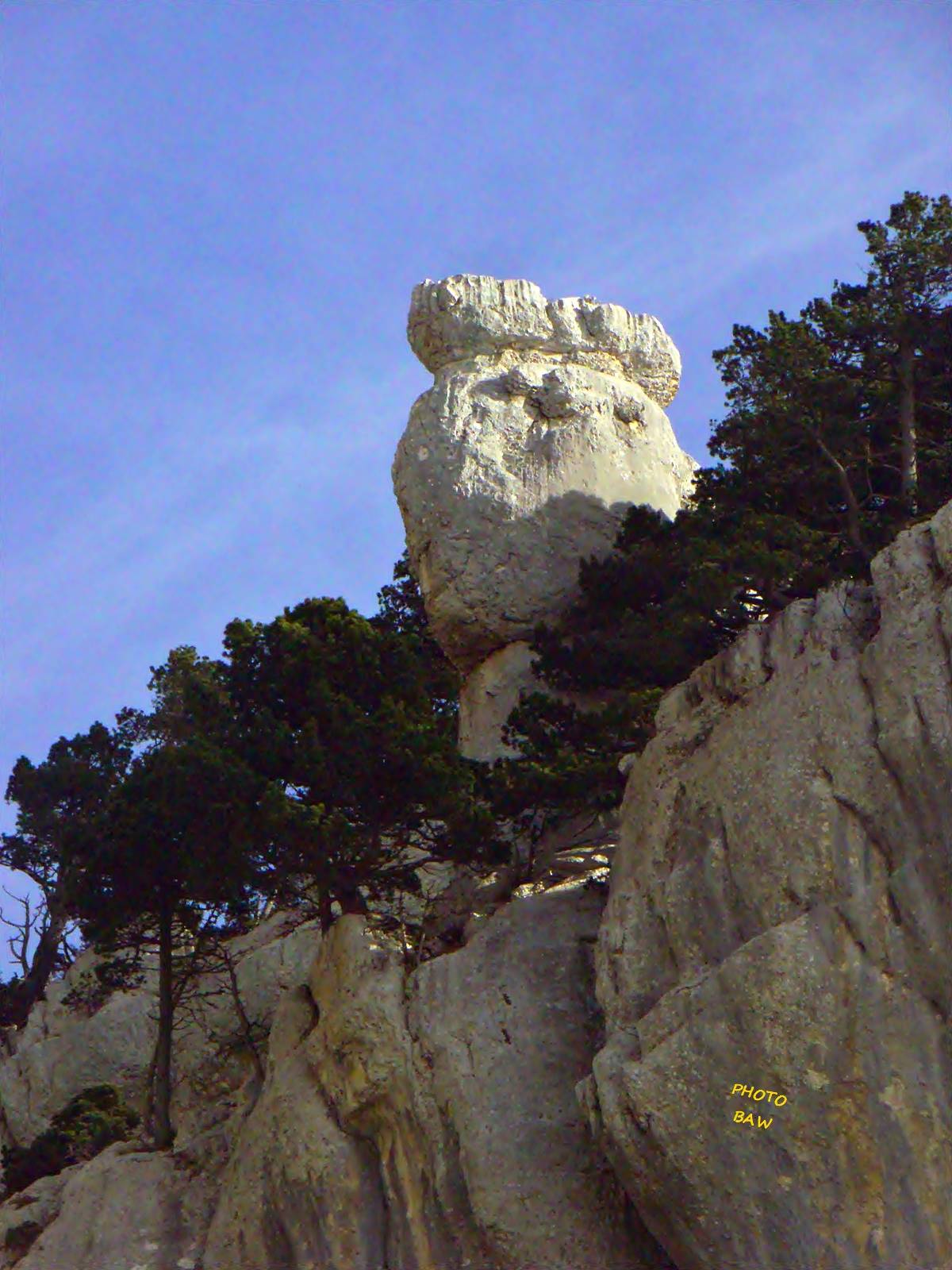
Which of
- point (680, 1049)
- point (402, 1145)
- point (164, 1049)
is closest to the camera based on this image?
point (680, 1049)

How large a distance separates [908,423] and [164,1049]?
549 inches

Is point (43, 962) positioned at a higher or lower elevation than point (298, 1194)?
higher

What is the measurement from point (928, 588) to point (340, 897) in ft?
29.4

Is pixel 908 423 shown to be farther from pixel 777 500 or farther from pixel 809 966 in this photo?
pixel 809 966

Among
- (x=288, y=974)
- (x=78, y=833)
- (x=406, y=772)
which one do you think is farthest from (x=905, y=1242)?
(x=288, y=974)

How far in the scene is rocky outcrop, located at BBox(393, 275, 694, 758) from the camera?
2925 cm

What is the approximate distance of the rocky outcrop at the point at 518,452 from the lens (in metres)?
29.2

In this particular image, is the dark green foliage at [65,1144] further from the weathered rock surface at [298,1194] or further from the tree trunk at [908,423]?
the tree trunk at [908,423]

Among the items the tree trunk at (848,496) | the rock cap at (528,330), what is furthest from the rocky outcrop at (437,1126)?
the rock cap at (528,330)

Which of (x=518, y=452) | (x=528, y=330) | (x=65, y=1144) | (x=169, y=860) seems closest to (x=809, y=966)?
(x=169, y=860)

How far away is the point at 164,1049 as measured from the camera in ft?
79.9

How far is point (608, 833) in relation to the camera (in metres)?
26.5

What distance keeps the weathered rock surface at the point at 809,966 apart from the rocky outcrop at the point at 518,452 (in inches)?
311

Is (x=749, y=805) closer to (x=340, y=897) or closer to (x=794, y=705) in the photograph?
(x=794, y=705)
